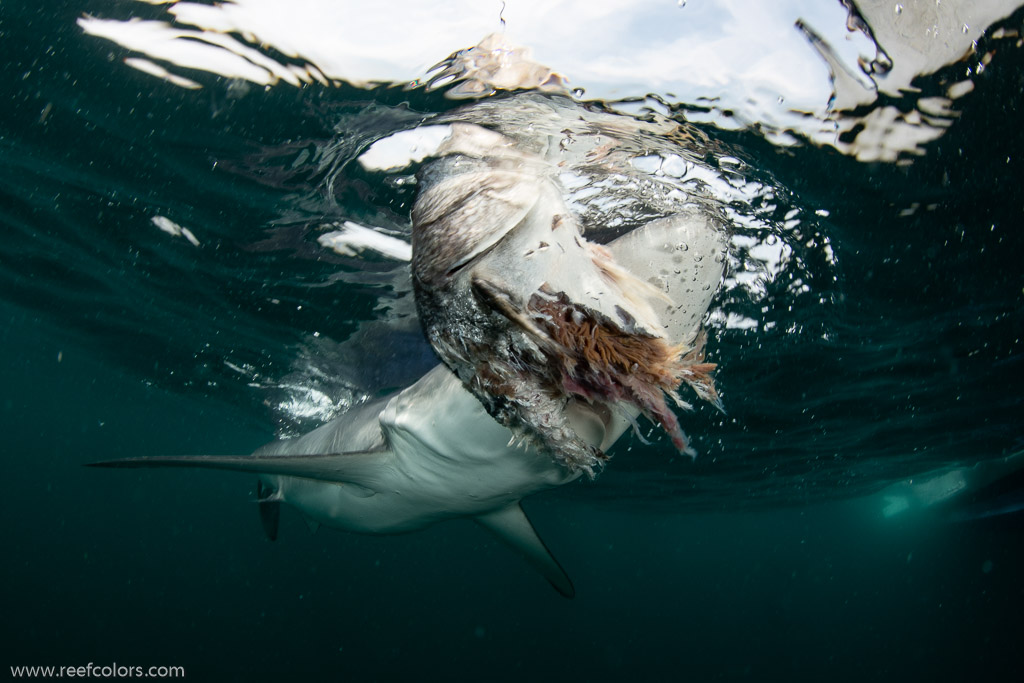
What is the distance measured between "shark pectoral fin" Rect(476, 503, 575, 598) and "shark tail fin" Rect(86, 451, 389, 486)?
86.7 inches

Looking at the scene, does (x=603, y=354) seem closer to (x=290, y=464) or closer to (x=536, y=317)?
(x=536, y=317)

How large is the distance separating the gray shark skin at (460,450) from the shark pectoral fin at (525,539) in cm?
2

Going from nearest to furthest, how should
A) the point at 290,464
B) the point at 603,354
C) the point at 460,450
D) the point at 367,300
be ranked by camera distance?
the point at 603,354, the point at 460,450, the point at 290,464, the point at 367,300

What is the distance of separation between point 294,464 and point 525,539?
149 inches

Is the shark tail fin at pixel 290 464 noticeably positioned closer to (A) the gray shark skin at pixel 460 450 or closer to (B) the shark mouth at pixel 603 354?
(A) the gray shark skin at pixel 460 450

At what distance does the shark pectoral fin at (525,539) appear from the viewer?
21.9 ft

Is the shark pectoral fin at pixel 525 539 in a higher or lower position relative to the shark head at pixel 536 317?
lower

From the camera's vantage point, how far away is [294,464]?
4387mm

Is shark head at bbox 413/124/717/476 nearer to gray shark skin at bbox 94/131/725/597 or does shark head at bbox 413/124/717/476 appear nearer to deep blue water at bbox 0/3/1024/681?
gray shark skin at bbox 94/131/725/597

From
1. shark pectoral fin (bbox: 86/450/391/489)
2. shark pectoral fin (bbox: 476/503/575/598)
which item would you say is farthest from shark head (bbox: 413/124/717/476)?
shark pectoral fin (bbox: 476/503/575/598)


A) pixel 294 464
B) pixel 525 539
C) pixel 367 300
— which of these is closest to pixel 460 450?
pixel 294 464

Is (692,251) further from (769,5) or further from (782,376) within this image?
(782,376)

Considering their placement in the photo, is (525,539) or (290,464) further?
(525,539)

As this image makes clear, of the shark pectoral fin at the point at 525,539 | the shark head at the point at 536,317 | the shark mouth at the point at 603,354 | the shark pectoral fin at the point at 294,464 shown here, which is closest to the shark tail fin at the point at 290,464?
the shark pectoral fin at the point at 294,464
